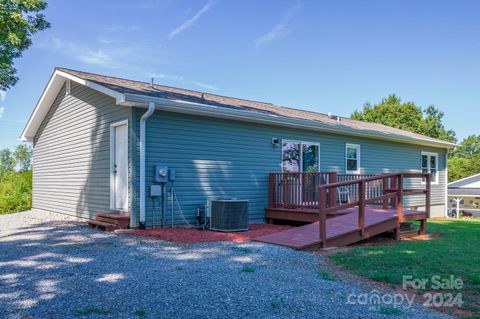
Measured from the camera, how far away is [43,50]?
1566 cm

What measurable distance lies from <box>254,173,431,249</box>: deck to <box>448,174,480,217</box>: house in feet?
79.3

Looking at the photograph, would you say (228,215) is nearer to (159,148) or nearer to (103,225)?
(159,148)

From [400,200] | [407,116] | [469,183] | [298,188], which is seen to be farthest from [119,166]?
[407,116]

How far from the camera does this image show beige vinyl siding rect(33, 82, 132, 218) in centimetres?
901

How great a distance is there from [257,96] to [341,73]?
21.8 feet

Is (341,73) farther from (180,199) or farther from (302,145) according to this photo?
(180,199)

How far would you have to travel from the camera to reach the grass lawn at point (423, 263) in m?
4.18

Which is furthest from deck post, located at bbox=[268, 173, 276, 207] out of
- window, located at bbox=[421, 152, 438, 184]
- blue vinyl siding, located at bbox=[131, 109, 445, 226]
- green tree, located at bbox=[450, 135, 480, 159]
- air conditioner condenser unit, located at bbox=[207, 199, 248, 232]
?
green tree, located at bbox=[450, 135, 480, 159]

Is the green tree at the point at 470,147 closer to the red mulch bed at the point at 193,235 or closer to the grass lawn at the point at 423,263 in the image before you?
the grass lawn at the point at 423,263

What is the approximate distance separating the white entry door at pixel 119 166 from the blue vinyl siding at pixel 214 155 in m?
0.55

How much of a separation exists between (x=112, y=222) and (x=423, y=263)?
5897 millimetres

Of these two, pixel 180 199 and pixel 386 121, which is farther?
pixel 386 121

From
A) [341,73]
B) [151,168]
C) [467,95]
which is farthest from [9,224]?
[467,95]

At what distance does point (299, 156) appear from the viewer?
10.9 metres
